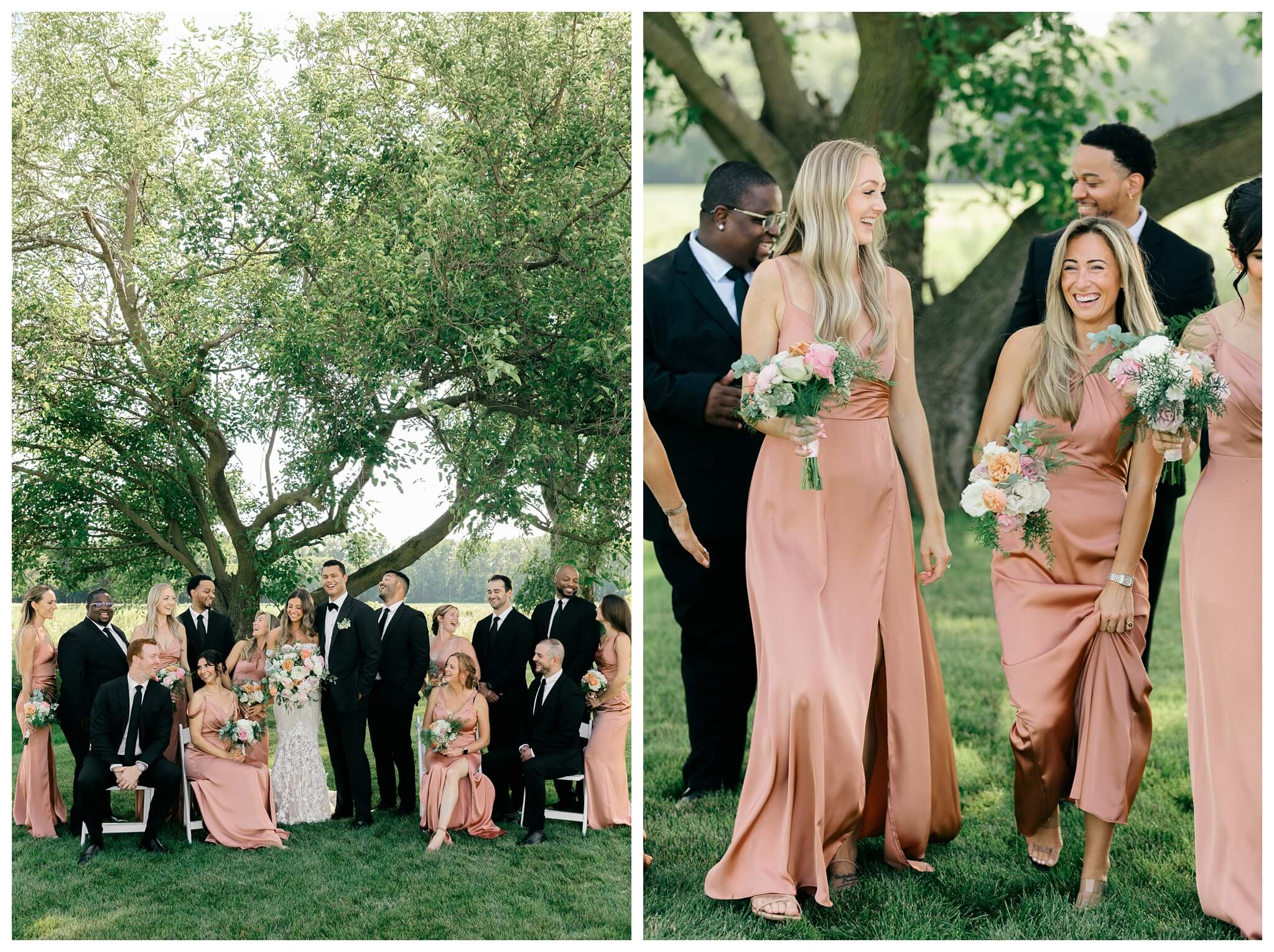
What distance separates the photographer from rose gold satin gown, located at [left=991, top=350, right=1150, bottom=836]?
14.5 ft

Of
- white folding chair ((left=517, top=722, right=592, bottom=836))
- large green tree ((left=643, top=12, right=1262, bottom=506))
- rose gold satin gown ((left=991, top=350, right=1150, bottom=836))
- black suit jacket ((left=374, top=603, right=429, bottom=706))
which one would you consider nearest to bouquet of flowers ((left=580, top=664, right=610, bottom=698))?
white folding chair ((left=517, top=722, right=592, bottom=836))

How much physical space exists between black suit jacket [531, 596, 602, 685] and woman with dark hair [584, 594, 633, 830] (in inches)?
1.1

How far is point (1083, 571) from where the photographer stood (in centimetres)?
459

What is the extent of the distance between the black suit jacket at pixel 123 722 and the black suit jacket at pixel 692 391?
2.24 metres

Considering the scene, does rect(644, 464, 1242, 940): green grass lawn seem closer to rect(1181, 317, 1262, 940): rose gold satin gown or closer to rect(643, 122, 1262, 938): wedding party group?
rect(643, 122, 1262, 938): wedding party group

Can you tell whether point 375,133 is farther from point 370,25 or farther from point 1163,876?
point 1163,876

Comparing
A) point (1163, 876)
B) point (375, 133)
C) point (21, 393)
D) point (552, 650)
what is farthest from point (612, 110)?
point (1163, 876)

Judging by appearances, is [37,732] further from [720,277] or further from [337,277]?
[720,277]

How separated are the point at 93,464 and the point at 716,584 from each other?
8.83 ft

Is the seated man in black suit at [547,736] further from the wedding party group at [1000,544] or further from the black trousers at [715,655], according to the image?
the wedding party group at [1000,544]

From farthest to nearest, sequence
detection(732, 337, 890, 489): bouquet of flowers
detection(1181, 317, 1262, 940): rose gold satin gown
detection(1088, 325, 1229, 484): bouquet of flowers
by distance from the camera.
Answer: detection(1181, 317, 1262, 940): rose gold satin gown → detection(1088, 325, 1229, 484): bouquet of flowers → detection(732, 337, 890, 489): bouquet of flowers

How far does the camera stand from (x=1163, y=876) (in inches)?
182

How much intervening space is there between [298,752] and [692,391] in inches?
96.3

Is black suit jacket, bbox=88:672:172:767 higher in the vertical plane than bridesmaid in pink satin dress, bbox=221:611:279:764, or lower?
lower
